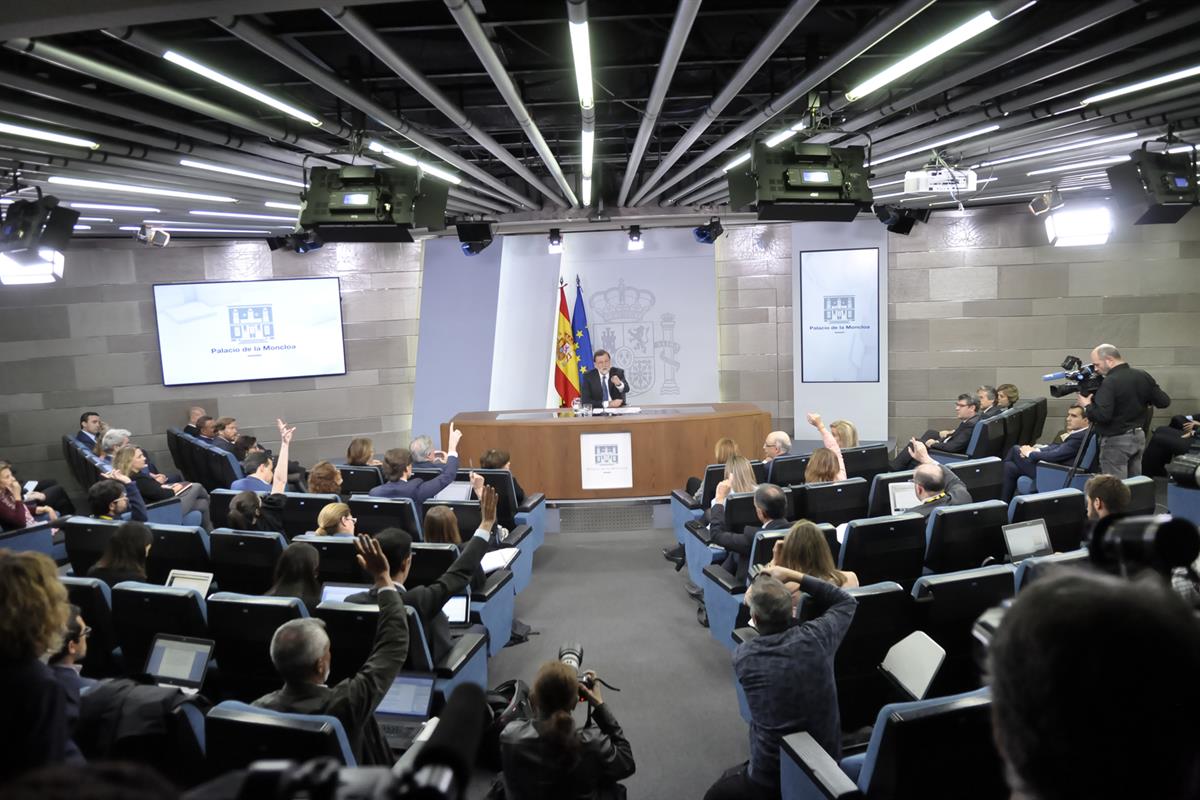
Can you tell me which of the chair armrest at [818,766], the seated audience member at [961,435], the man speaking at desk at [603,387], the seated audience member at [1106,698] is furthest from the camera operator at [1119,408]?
the seated audience member at [1106,698]

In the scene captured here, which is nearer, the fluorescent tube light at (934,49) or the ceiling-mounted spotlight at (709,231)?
the fluorescent tube light at (934,49)

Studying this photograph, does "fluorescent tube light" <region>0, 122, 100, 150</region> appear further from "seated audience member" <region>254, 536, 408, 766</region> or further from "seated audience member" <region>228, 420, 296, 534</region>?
"seated audience member" <region>254, 536, 408, 766</region>

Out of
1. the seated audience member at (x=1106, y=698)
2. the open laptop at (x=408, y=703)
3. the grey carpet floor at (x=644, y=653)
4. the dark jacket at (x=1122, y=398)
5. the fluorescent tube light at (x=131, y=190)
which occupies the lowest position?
the grey carpet floor at (x=644, y=653)

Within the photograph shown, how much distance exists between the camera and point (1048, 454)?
22.9 feet

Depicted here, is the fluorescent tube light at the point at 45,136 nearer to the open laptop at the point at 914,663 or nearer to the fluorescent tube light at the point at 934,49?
the fluorescent tube light at the point at 934,49

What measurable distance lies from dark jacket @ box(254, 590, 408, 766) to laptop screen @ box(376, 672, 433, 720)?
69cm

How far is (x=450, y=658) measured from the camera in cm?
340

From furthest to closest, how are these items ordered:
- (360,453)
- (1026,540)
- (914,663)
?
(360,453)
(1026,540)
(914,663)

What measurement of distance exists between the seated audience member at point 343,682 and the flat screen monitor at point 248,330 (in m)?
9.22

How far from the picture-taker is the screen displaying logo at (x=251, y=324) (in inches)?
415

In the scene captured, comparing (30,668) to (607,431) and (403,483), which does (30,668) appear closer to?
(403,483)

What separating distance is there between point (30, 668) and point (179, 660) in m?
1.61

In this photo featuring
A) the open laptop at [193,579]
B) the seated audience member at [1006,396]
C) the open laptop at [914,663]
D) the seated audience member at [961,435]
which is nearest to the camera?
the open laptop at [914,663]

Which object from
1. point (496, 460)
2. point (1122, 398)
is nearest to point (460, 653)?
point (496, 460)
